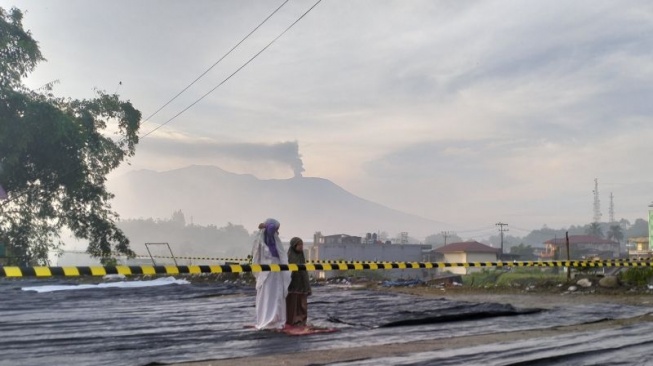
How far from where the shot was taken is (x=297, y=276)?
10.1 meters

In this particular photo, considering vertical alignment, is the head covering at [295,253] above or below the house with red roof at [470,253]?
above

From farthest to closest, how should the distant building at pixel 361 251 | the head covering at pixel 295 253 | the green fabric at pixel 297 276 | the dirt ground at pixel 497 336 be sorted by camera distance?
1. the distant building at pixel 361 251
2. the head covering at pixel 295 253
3. the green fabric at pixel 297 276
4. the dirt ground at pixel 497 336

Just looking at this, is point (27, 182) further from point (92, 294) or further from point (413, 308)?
point (413, 308)

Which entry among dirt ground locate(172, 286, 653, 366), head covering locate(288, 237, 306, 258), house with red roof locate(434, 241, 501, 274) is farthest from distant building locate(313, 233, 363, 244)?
head covering locate(288, 237, 306, 258)

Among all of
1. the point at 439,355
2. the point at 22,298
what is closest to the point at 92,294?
the point at 22,298

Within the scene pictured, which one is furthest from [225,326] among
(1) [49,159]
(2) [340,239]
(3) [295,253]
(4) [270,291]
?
(2) [340,239]

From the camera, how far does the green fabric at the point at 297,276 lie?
10.0 meters

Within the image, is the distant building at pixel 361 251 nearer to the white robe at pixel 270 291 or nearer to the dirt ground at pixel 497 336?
the dirt ground at pixel 497 336

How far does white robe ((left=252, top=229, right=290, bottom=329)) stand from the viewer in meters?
Answer: 9.81

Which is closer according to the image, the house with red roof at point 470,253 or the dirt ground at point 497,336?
the dirt ground at point 497,336

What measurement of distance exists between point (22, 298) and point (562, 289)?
1568cm

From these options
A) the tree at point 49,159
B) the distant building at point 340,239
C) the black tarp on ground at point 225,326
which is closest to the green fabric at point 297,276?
the black tarp on ground at point 225,326

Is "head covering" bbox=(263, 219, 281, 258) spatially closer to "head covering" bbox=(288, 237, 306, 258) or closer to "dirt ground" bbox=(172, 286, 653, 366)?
"head covering" bbox=(288, 237, 306, 258)

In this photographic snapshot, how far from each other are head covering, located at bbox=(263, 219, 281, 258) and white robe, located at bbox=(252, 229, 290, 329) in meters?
0.05
